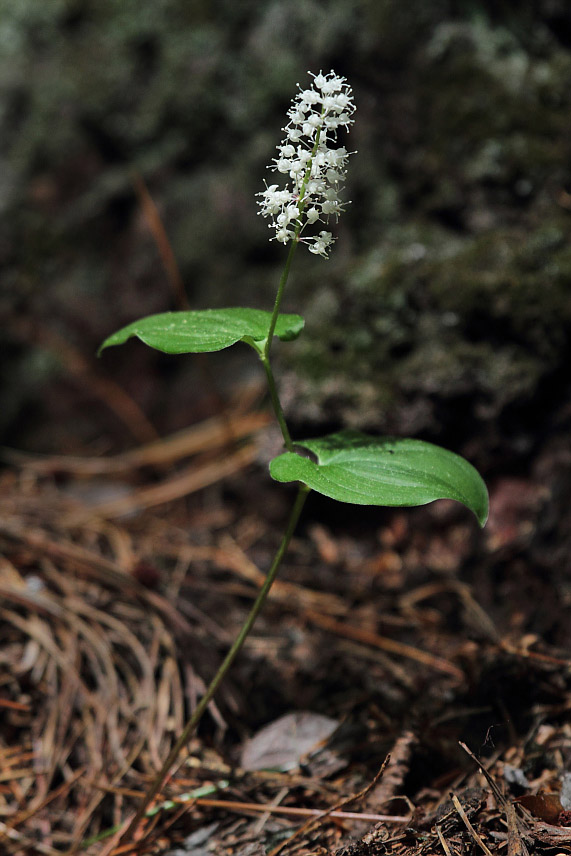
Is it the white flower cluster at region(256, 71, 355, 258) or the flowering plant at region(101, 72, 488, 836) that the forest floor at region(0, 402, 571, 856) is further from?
the white flower cluster at region(256, 71, 355, 258)

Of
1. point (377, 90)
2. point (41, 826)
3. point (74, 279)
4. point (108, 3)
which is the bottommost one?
point (41, 826)

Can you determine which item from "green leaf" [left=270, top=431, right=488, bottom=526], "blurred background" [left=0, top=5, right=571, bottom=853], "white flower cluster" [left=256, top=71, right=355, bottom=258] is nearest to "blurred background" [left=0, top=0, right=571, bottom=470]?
"blurred background" [left=0, top=5, right=571, bottom=853]

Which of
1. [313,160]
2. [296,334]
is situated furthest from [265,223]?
[313,160]

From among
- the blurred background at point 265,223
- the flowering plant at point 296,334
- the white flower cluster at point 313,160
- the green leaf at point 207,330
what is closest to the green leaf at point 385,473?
the flowering plant at point 296,334

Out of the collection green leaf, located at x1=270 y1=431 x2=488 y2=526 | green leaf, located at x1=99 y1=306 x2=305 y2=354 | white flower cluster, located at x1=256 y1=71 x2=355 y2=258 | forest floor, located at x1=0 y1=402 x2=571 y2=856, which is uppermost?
white flower cluster, located at x1=256 y1=71 x2=355 y2=258

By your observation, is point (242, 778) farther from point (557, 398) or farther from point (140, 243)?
point (140, 243)

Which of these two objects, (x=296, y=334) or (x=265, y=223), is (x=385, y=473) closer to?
(x=296, y=334)

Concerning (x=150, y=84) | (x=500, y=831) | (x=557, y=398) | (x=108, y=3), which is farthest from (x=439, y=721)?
(x=108, y=3)
